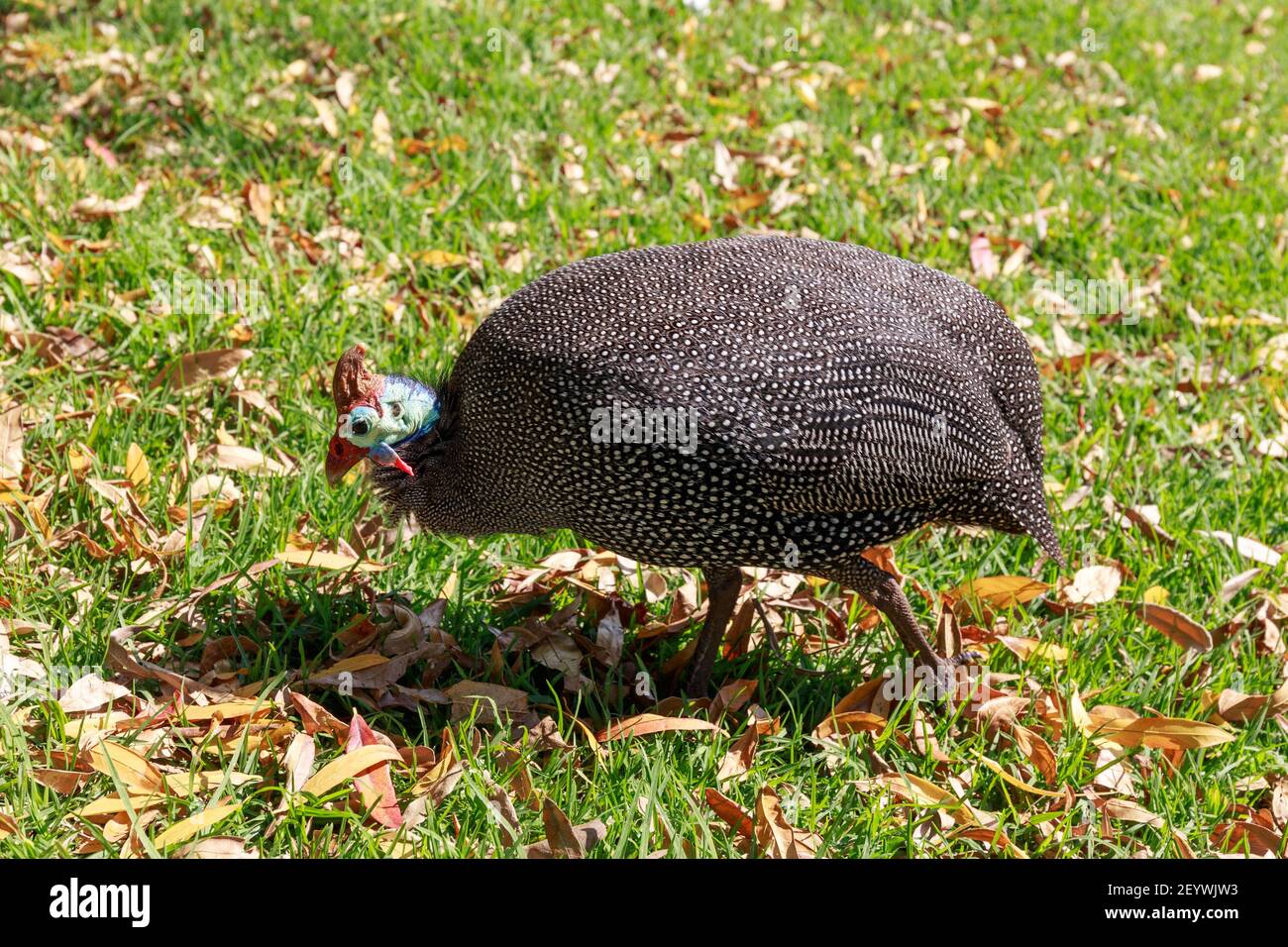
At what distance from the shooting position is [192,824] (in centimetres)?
278

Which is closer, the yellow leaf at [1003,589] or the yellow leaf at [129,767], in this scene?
the yellow leaf at [129,767]

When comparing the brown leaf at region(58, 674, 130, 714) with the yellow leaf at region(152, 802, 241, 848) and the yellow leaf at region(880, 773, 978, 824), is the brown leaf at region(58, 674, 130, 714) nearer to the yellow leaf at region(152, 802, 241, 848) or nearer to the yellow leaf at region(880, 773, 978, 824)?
the yellow leaf at region(152, 802, 241, 848)

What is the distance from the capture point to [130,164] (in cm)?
540

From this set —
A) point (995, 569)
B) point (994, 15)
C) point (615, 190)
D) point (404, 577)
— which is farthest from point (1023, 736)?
point (994, 15)

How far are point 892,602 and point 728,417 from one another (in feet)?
2.67

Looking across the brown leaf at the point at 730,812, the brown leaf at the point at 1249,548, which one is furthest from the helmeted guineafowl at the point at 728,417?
the brown leaf at the point at 1249,548

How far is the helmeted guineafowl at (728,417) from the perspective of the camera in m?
3.03

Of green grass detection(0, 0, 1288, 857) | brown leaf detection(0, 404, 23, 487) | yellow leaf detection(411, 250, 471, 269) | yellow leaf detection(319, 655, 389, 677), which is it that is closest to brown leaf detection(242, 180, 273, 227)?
green grass detection(0, 0, 1288, 857)

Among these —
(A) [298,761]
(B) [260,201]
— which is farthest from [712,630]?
(B) [260,201]

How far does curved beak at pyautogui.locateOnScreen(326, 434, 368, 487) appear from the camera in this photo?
340 centimetres

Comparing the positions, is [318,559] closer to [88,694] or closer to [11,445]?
[88,694]

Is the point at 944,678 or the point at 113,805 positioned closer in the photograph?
the point at 113,805

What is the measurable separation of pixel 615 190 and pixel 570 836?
3.48 meters

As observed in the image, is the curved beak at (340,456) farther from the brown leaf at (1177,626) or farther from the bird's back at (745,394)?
the brown leaf at (1177,626)
